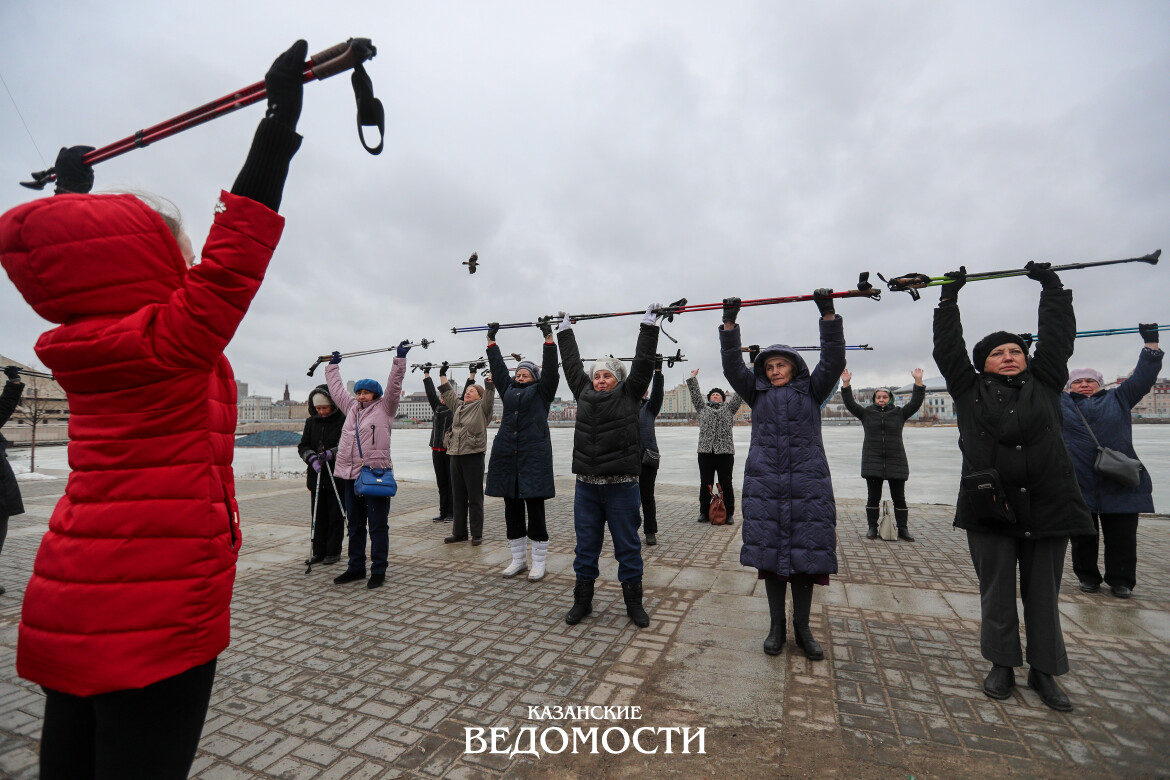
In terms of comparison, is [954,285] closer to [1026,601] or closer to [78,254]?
[1026,601]

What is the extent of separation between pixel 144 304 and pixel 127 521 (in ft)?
1.79

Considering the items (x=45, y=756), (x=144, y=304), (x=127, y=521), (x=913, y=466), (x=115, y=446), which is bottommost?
(x=913, y=466)

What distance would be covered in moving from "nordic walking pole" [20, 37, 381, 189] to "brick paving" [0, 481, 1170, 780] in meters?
2.71

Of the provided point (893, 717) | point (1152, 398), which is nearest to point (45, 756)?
point (893, 717)

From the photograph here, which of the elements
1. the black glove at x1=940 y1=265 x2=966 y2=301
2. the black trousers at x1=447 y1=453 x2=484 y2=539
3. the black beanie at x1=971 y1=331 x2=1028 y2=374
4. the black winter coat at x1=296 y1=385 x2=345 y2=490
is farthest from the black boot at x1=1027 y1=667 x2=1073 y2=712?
the black winter coat at x1=296 y1=385 x2=345 y2=490

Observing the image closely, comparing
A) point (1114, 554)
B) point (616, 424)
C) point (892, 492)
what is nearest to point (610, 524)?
point (616, 424)

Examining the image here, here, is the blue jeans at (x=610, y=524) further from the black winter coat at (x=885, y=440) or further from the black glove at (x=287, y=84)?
the black winter coat at (x=885, y=440)

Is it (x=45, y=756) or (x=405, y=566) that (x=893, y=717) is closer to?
(x=45, y=756)

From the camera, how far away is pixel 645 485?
25.6 feet

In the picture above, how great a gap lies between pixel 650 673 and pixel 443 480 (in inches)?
254

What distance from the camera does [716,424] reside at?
847cm

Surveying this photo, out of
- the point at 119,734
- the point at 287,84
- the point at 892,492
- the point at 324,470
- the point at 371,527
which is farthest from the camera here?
the point at 892,492

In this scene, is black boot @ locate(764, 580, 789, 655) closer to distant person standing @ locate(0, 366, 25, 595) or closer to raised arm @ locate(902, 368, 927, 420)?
raised arm @ locate(902, 368, 927, 420)

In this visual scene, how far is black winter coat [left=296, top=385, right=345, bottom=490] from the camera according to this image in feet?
21.7
